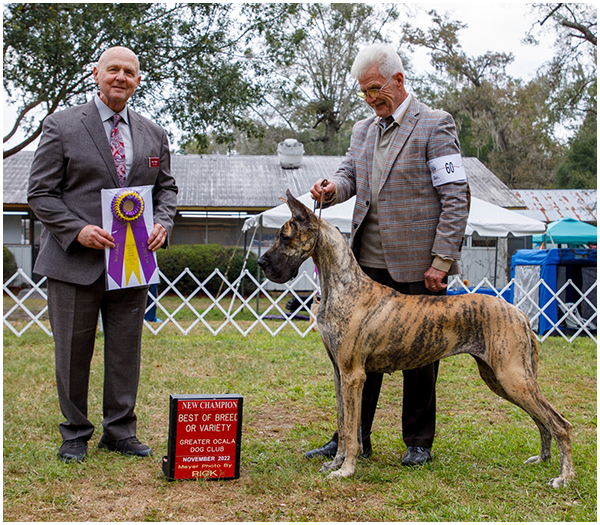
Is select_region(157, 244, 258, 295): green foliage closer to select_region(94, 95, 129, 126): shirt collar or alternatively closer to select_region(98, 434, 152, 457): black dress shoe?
select_region(98, 434, 152, 457): black dress shoe

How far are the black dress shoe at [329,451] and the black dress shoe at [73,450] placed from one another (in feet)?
4.22

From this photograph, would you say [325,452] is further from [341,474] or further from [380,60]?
[380,60]

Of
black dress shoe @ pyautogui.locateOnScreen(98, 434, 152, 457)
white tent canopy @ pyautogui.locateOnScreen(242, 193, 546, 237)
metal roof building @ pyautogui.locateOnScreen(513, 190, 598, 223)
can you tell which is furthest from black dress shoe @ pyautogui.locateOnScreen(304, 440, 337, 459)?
metal roof building @ pyautogui.locateOnScreen(513, 190, 598, 223)

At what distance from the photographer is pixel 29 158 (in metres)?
18.8

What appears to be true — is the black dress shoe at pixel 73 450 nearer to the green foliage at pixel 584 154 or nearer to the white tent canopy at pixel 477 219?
the white tent canopy at pixel 477 219

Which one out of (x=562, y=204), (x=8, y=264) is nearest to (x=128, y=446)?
(x=8, y=264)

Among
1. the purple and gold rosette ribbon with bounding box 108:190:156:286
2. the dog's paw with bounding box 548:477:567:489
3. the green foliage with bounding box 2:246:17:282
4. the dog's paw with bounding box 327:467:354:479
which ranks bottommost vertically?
the green foliage with bounding box 2:246:17:282

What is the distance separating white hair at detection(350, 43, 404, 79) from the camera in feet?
9.55

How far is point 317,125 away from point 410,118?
95.5 feet

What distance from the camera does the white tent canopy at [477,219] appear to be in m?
9.23

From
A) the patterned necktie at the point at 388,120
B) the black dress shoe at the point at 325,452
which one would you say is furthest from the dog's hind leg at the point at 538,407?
the patterned necktie at the point at 388,120

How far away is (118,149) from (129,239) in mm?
531

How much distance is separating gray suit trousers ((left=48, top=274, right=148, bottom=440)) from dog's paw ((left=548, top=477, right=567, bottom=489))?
2366mm

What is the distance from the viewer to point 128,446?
130 inches
